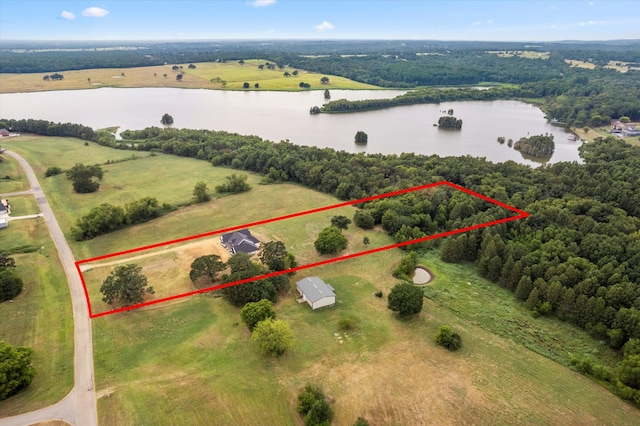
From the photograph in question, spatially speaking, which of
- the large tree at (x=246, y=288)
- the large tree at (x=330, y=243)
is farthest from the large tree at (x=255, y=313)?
the large tree at (x=330, y=243)

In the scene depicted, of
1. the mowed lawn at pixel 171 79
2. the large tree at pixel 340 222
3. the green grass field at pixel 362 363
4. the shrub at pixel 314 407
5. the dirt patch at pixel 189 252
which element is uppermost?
the mowed lawn at pixel 171 79

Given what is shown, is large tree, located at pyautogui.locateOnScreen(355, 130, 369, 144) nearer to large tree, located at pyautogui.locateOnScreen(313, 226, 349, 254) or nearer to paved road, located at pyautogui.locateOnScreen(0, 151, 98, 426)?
large tree, located at pyautogui.locateOnScreen(313, 226, 349, 254)

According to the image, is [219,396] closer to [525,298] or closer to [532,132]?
[525,298]

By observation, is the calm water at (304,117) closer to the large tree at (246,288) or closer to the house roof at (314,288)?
the house roof at (314,288)

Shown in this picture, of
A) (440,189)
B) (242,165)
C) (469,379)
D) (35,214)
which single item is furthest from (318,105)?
(469,379)

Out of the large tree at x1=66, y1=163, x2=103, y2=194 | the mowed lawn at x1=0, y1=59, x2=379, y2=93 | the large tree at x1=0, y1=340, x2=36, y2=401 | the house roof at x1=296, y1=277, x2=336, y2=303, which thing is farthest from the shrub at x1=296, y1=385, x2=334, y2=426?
the mowed lawn at x1=0, y1=59, x2=379, y2=93

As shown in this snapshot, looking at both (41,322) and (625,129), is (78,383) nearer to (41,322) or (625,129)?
(41,322)
